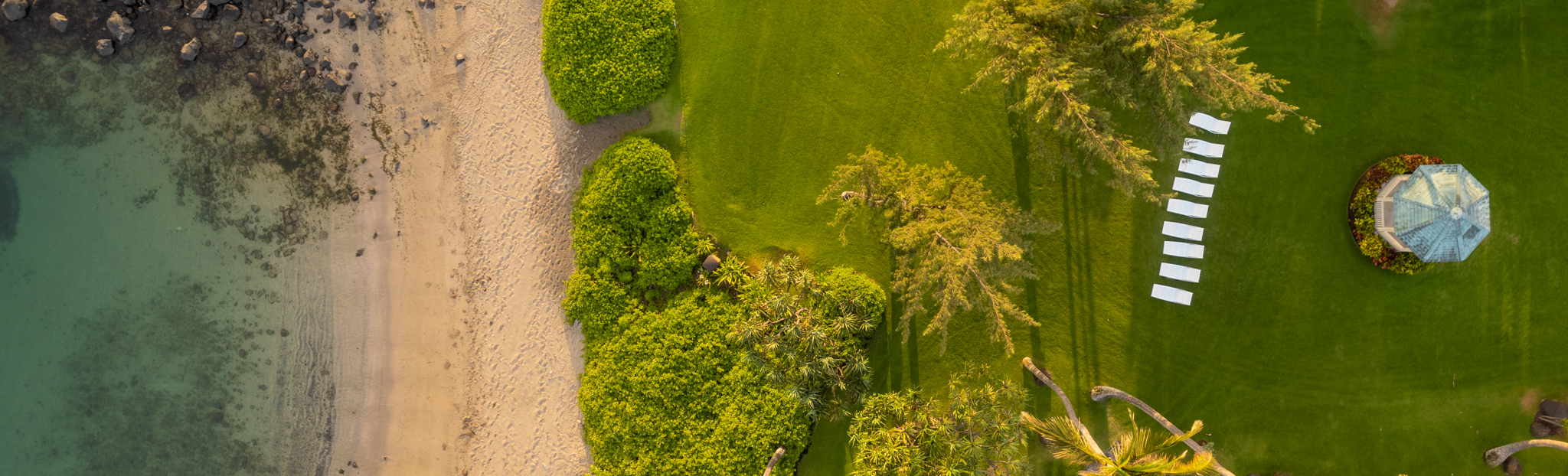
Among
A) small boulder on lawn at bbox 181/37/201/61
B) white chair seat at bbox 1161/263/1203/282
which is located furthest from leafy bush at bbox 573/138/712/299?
white chair seat at bbox 1161/263/1203/282

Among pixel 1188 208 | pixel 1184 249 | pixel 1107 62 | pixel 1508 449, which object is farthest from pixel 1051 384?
pixel 1508 449

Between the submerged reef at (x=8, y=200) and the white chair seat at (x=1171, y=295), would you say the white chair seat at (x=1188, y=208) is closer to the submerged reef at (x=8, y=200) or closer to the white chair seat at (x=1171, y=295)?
the white chair seat at (x=1171, y=295)

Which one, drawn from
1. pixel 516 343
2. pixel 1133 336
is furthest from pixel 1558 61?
pixel 516 343

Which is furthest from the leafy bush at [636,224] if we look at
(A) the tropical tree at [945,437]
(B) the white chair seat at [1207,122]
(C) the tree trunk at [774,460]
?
(B) the white chair seat at [1207,122]

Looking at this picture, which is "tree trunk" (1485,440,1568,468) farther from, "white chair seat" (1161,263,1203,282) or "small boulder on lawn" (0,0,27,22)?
"small boulder on lawn" (0,0,27,22)

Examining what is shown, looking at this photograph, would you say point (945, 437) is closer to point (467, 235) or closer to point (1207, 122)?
point (1207, 122)

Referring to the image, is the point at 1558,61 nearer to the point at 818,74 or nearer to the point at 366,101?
the point at 818,74
